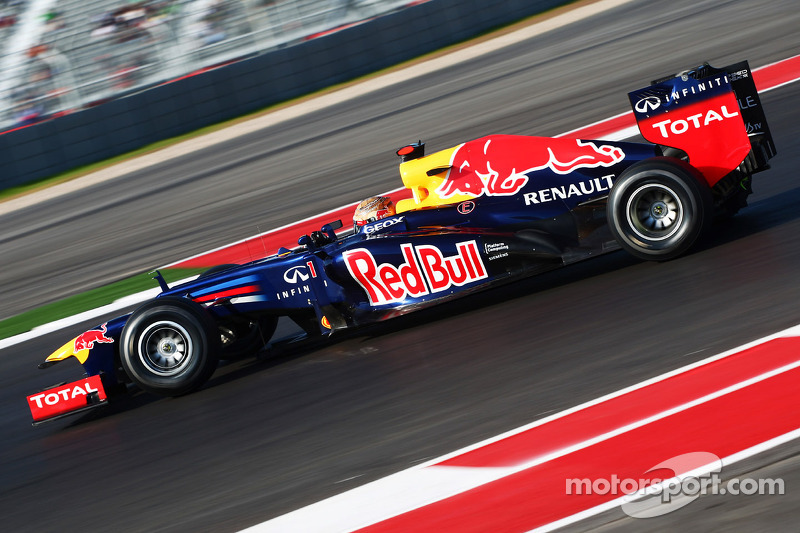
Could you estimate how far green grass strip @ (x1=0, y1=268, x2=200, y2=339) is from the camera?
364 inches

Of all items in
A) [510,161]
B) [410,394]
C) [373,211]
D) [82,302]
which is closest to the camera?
[410,394]

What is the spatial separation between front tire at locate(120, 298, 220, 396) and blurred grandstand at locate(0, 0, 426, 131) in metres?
13.6

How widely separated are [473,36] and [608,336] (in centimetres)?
1554

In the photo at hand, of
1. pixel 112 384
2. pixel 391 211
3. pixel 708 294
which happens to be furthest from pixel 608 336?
pixel 112 384

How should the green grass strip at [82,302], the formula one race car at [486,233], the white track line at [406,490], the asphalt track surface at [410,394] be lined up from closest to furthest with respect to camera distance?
the white track line at [406,490] → the asphalt track surface at [410,394] → the formula one race car at [486,233] → the green grass strip at [82,302]

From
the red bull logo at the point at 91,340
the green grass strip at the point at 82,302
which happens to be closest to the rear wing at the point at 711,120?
the red bull logo at the point at 91,340

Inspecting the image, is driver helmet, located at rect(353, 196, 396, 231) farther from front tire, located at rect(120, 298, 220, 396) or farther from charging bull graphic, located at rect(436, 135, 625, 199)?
front tire, located at rect(120, 298, 220, 396)

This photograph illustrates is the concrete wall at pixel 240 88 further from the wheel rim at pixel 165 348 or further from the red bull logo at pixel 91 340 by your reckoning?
the wheel rim at pixel 165 348

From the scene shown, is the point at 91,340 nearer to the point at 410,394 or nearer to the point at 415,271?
the point at 415,271

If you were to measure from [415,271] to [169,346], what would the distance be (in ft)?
5.33

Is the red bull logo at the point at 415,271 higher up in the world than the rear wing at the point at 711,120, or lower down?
lower down

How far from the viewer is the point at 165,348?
18.9 ft

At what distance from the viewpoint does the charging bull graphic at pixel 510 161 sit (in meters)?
5.84

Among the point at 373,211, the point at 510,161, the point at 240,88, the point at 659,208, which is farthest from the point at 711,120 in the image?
the point at 240,88
